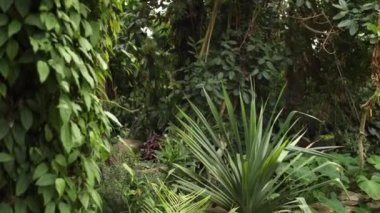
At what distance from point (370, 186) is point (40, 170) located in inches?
106

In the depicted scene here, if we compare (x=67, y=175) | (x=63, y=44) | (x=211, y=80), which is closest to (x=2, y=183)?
(x=67, y=175)

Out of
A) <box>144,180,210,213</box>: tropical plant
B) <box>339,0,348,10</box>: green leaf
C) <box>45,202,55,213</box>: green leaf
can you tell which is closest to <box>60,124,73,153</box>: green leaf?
<box>45,202,55,213</box>: green leaf

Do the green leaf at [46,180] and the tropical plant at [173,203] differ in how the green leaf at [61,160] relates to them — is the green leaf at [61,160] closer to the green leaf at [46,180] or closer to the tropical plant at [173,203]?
the green leaf at [46,180]

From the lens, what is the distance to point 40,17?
206cm

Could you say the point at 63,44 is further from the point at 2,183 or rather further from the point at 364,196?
the point at 364,196

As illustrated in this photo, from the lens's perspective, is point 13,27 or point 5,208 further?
point 5,208

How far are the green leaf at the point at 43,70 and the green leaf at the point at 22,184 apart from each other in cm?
44

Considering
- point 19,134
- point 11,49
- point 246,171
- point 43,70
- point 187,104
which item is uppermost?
point 11,49

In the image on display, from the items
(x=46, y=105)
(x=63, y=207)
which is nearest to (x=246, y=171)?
(x=63, y=207)

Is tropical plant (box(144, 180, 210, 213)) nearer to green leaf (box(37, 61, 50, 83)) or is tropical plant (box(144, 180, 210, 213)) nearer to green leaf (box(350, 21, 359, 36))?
green leaf (box(37, 61, 50, 83))

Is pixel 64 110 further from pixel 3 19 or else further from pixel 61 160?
pixel 3 19

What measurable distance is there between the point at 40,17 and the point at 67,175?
2.24 feet

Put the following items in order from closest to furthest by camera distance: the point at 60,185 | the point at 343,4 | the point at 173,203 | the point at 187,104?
1. the point at 60,185
2. the point at 173,203
3. the point at 343,4
4. the point at 187,104

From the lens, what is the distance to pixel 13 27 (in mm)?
2041
